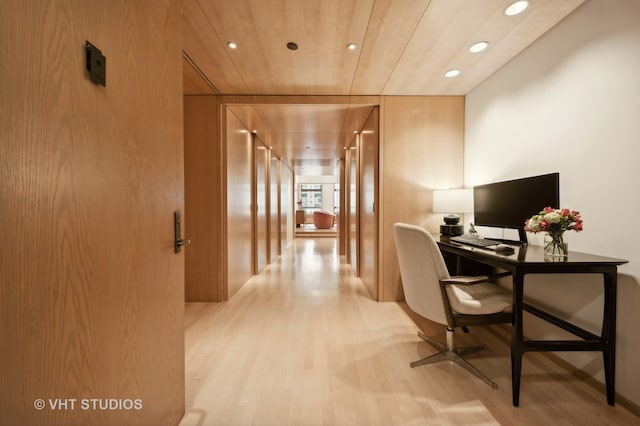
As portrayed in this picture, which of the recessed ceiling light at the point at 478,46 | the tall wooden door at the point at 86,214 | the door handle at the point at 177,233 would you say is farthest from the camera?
the recessed ceiling light at the point at 478,46

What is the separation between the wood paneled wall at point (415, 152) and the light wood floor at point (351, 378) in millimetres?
1084

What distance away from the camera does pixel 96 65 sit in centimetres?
90

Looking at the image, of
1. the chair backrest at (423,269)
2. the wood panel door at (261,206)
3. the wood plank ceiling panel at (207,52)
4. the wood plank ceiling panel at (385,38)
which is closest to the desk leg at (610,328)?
the chair backrest at (423,269)

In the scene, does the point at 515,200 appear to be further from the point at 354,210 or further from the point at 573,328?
the point at 354,210

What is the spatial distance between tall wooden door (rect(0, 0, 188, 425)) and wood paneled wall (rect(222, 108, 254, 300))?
214cm

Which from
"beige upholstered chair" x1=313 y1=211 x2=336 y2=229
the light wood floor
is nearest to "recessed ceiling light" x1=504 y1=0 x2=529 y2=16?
the light wood floor

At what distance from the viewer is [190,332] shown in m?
2.62

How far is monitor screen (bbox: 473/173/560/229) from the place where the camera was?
198cm

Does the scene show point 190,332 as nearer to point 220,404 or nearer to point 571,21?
point 220,404

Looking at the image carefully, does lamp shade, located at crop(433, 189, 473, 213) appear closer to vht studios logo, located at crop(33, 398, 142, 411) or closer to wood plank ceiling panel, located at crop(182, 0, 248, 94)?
wood plank ceiling panel, located at crop(182, 0, 248, 94)

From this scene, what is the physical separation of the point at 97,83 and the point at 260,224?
420cm

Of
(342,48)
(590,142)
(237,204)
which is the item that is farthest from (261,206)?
(590,142)

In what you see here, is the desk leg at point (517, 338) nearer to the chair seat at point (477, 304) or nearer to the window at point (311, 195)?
the chair seat at point (477, 304)

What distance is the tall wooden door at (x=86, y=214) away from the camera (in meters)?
0.66
